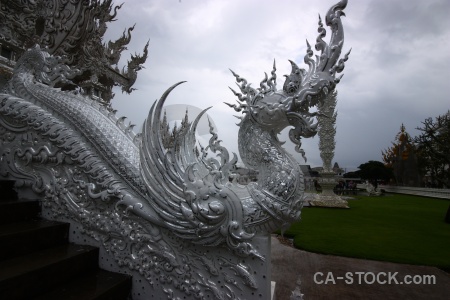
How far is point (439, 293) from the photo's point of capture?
2.52 meters

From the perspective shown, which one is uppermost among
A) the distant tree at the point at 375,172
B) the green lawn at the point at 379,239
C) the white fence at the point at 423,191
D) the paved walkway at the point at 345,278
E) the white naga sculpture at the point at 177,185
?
the distant tree at the point at 375,172

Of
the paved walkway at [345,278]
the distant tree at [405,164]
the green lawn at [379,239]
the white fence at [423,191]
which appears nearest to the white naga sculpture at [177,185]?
the paved walkway at [345,278]

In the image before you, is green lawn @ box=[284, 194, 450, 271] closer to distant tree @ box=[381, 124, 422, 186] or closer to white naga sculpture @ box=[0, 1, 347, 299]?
white naga sculpture @ box=[0, 1, 347, 299]

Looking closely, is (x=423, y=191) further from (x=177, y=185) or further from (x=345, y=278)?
(x=177, y=185)

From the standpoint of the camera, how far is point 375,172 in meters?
23.8

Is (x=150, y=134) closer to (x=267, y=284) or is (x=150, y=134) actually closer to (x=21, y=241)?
(x=21, y=241)

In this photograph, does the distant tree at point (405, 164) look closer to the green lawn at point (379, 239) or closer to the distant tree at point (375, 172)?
the distant tree at point (375, 172)

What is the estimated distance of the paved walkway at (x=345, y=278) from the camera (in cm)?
245

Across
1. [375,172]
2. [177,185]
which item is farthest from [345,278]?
[375,172]

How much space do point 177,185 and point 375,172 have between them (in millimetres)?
25950

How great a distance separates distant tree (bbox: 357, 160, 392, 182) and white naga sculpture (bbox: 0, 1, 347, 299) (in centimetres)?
→ 2551

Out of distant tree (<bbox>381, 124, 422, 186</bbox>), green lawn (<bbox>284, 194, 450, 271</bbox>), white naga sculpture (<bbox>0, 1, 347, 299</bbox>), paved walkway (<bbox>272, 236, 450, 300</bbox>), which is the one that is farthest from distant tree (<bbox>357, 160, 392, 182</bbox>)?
white naga sculpture (<bbox>0, 1, 347, 299</bbox>)

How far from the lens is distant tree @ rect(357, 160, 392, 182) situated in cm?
2350

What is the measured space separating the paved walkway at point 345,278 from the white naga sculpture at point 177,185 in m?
1.17
